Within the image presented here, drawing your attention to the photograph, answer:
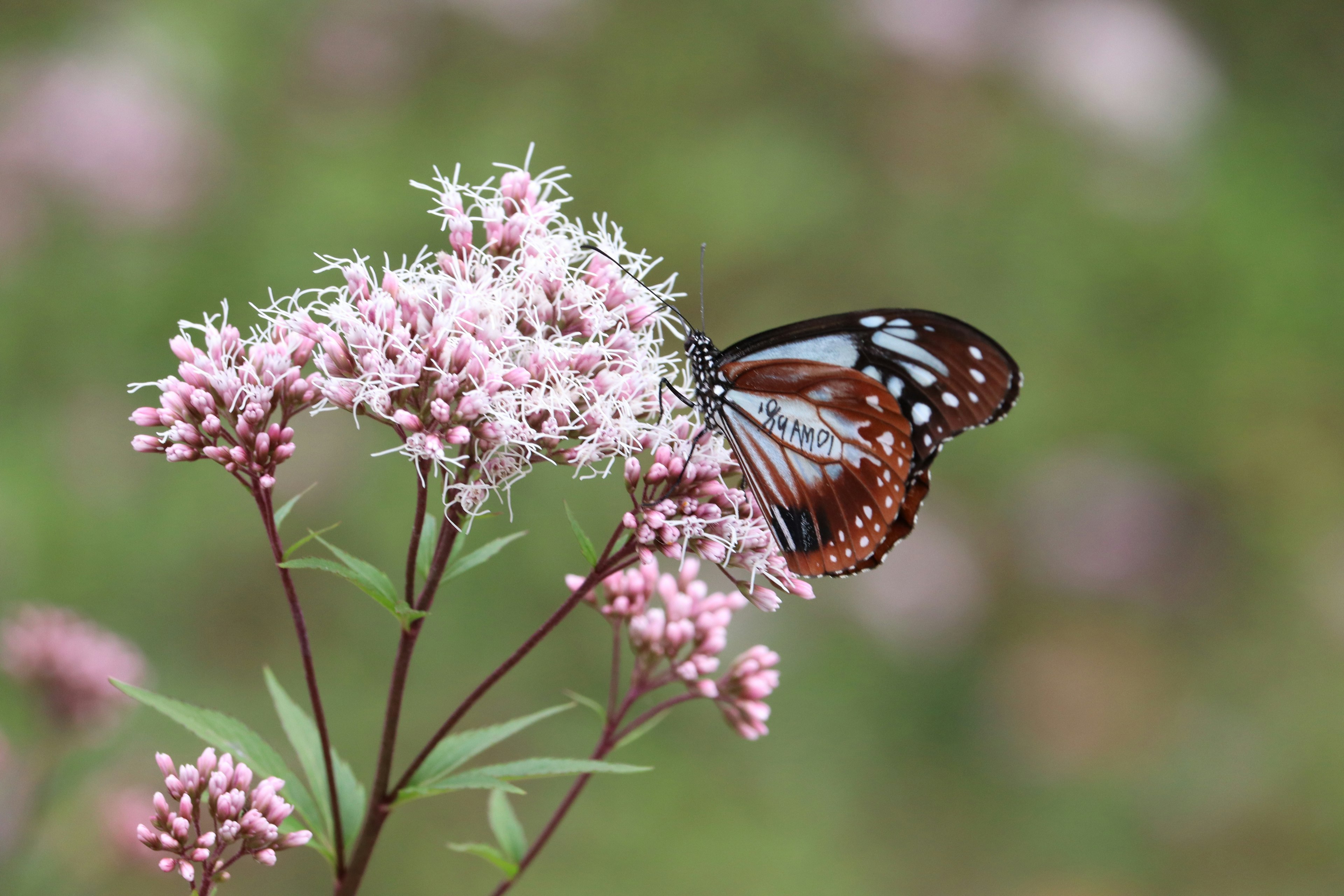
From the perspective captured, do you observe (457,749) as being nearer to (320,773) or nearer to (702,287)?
(320,773)

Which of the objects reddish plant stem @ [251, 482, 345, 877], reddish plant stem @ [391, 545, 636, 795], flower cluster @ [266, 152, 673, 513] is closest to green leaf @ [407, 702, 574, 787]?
reddish plant stem @ [391, 545, 636, 795]

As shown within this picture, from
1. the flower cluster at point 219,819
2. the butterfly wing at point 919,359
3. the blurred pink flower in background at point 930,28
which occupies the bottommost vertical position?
the flower cluster at point 219,819

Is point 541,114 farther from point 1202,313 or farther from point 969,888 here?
point 969,888

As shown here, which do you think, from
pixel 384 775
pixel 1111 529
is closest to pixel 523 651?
pixel 384 775

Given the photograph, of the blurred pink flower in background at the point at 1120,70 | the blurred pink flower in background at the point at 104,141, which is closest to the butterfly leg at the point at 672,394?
the blurred pink flower in background at the point at 104,141

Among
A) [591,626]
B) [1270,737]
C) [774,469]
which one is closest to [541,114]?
[591,626]

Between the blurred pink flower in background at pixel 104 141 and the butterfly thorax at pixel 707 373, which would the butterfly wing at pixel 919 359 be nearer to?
the butterfly thorax at pixel 707 373
